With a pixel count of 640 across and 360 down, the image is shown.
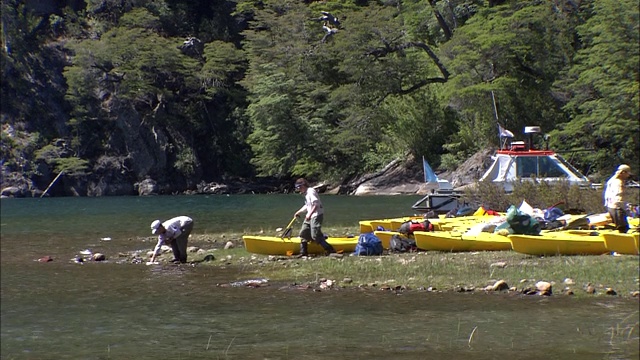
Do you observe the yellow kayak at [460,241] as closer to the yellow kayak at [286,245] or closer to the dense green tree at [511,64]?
the yellow kayak at [286,245]

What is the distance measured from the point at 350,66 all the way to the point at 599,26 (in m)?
19.1

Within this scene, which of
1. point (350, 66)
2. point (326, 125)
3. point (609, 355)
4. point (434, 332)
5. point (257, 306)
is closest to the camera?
point (609, 355)

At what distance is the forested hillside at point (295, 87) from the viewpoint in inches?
1679

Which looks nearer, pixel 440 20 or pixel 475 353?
pixel 475 353

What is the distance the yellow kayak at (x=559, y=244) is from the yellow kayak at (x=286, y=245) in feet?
12.4

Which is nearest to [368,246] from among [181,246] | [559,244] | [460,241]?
[460,241]

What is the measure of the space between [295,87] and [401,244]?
4278 centimetres

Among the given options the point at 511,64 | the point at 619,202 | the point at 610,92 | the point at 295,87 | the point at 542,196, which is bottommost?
the point at 542,196

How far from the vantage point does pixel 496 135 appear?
47.7 m

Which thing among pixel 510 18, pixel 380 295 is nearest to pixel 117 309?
pixel 380 295

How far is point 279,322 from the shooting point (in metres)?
11.0

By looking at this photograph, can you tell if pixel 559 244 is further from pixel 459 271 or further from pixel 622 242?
pixel 459 271

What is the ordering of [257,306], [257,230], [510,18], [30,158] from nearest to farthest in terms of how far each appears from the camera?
[257,306]
[257,230]
[510,18]
[30,158]

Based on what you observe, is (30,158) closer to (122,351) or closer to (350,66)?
(350,66)
